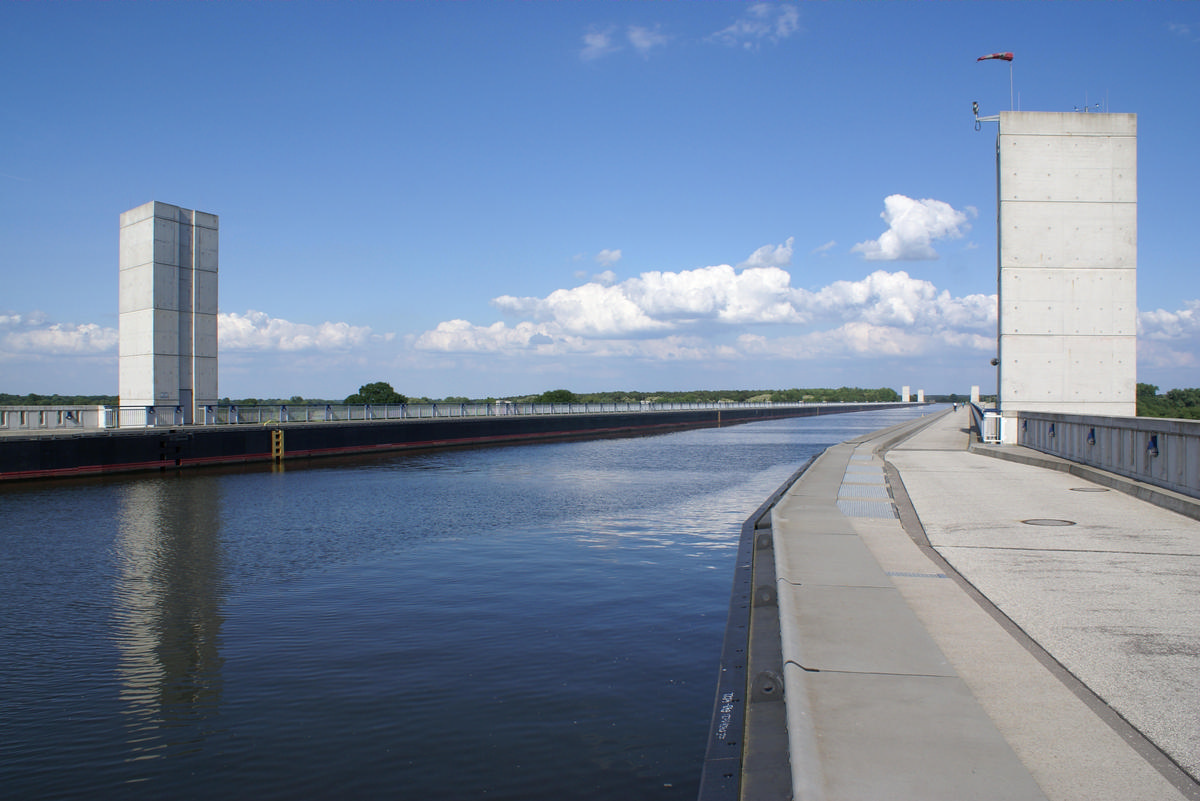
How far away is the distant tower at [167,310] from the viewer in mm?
38625

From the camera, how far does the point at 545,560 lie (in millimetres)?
13375

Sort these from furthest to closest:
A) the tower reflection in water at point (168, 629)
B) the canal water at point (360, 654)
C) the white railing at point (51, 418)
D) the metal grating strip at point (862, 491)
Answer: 1. the white railing at point (51, 418)
2. the metal grating strip at point (862, 491)
3. the tower reflection in water at point (168, 629)
4. the canal water at point (360, 654)

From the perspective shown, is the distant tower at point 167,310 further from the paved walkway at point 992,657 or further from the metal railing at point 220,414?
the paved walkway at point 992,657

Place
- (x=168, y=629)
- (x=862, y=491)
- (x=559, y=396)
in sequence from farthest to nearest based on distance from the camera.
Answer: (x=559, y=396) < (x=862, y=491) < (x=168, y=629)

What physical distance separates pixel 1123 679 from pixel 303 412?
40979 mm

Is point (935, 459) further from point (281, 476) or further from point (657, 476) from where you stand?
point (281, 476)

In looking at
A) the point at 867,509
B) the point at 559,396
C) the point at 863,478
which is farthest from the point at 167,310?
the point at 559,396

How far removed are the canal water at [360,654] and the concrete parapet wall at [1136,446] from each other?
8.05 meters

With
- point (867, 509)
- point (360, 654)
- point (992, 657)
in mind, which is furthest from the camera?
point (867, 509)

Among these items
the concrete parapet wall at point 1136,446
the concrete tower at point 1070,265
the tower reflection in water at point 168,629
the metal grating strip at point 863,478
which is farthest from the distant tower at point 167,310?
the concrete tower at point 1070,265

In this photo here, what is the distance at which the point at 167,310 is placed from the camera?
128ft

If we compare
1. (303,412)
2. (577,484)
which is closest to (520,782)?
(577,484)

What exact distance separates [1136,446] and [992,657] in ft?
45.4

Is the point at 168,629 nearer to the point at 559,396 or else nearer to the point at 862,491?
the point at 862,491
